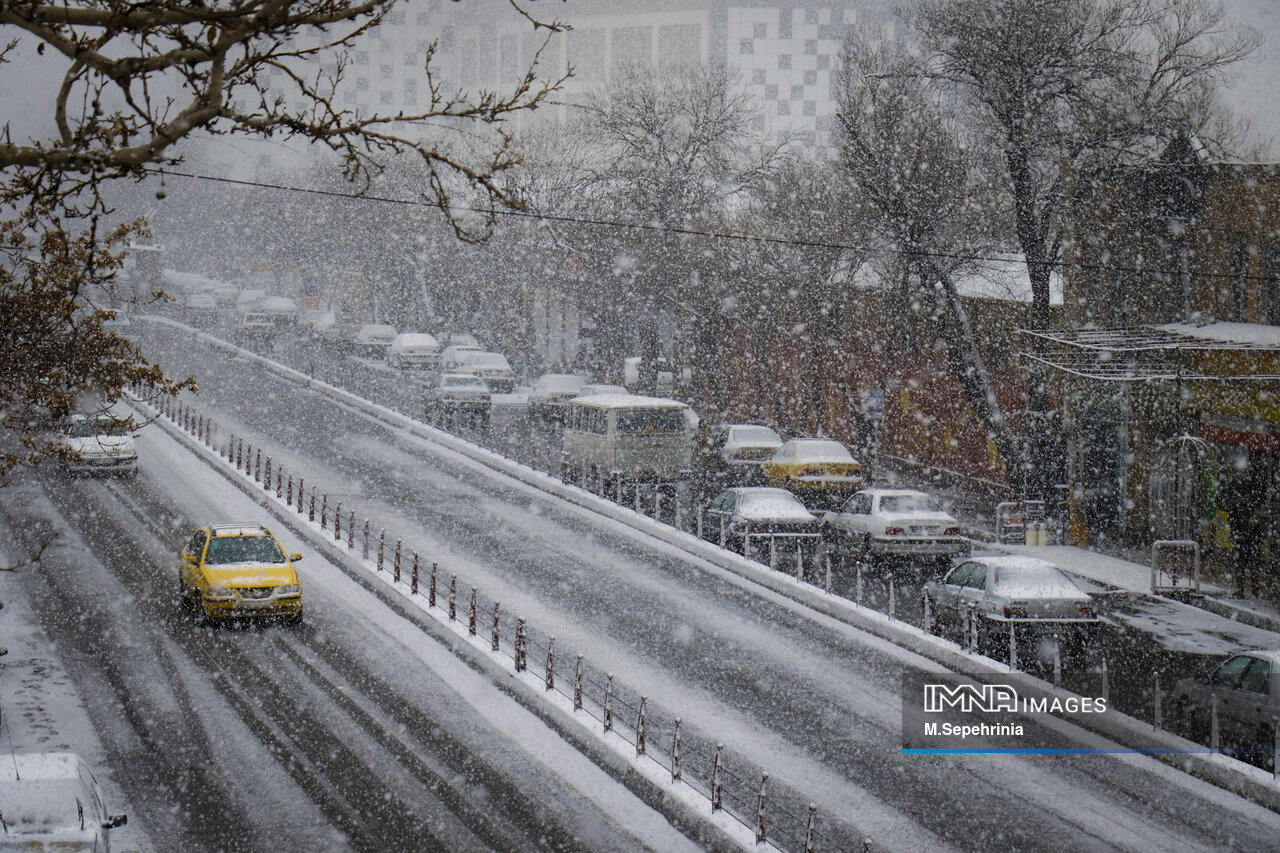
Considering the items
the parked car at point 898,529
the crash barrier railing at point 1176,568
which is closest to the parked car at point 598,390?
the parked car at point 898,529

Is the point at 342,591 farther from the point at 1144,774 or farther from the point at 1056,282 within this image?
the point at 1056,282

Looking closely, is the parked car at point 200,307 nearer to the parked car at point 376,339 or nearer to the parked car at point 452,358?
the parked car at point 376,339

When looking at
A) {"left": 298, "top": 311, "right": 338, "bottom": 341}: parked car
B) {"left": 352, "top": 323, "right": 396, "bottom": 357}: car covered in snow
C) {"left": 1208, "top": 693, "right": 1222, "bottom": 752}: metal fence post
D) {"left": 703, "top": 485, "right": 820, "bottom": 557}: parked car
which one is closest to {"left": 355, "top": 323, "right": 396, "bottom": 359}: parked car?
{"left": 352, "top": 323, "right": 396, "bottom": 357}: car covered in snow

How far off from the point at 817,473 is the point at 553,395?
51.6 ft

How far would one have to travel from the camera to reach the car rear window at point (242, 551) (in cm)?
2127

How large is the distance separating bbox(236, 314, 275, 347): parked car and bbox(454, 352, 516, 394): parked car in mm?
16256

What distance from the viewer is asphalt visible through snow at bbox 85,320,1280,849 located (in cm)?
1305

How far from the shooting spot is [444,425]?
136 ft

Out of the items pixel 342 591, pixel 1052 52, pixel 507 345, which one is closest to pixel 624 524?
pixel 342 591

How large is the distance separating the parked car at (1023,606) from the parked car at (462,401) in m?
26.2

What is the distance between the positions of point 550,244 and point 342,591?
30.3 metres

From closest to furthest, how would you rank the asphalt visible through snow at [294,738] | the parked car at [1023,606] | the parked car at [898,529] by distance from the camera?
the asphalt visible through snow at [294,738] < the parked car at [1023,606] < the parked car at [898,529]

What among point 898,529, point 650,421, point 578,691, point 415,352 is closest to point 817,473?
point 650,421

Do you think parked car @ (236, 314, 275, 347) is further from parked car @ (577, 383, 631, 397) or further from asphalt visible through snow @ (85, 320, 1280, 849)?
asphalt visible through snow @ (85, 320, 1280, 849)
